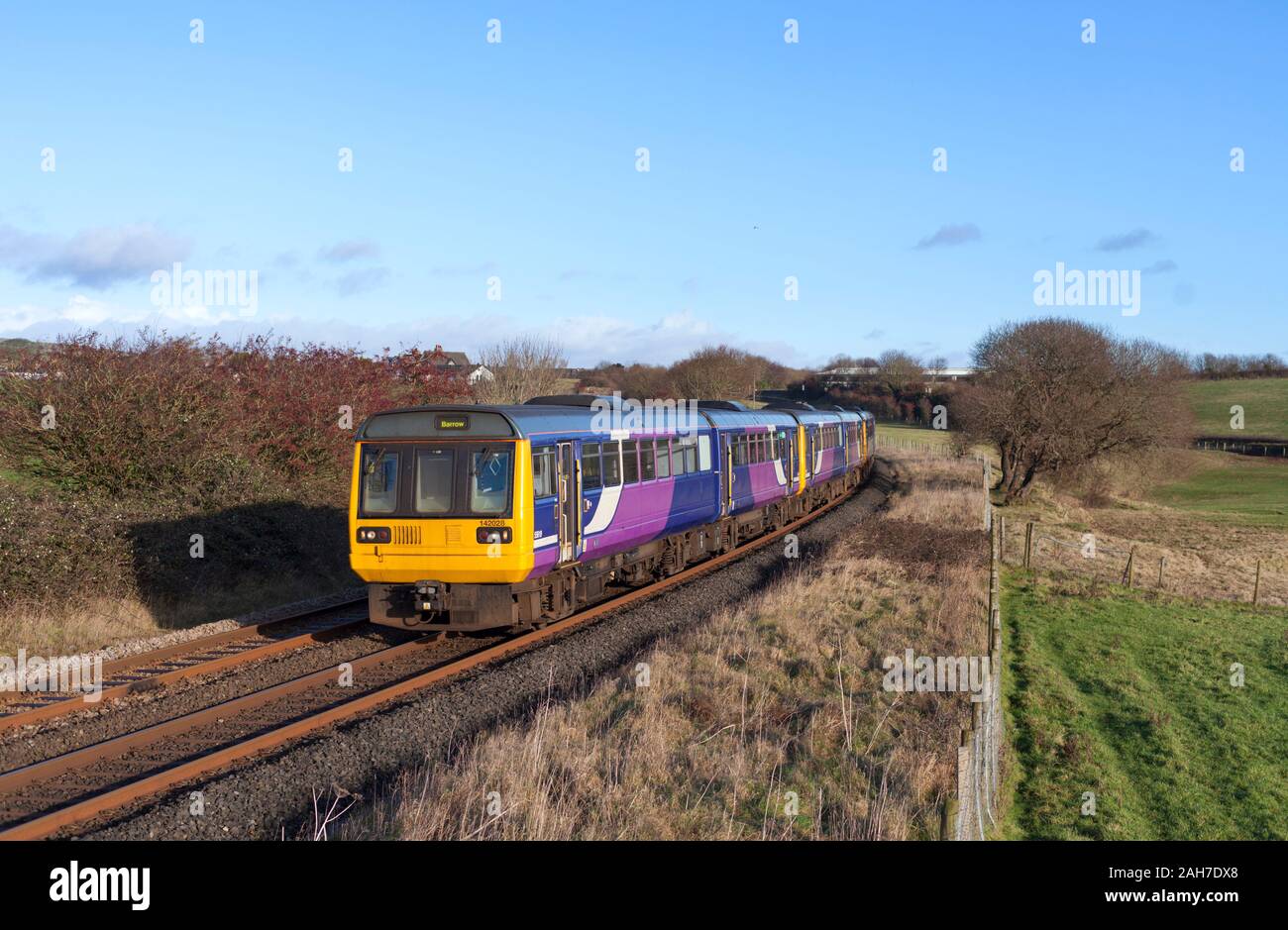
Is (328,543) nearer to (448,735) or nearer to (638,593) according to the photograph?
(638,593)

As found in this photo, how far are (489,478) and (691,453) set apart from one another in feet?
21.2

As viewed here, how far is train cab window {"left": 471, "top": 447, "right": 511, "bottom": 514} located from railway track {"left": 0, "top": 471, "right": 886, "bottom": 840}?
173 centimetres

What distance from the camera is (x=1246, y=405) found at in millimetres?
73500

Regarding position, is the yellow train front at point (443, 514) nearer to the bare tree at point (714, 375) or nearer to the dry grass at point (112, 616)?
the dry grass at point (112, 616)

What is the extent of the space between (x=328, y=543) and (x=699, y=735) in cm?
1068

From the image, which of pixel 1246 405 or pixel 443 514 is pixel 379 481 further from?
pixel 1246 405

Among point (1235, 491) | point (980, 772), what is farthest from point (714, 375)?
point (980, 772)

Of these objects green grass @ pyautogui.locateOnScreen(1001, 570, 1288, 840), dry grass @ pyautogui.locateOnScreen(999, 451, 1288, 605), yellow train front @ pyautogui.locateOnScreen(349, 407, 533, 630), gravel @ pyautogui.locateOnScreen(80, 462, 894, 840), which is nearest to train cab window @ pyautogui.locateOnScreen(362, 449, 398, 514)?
yellow train front @ pyautogui.locateOnScreen(349, 407, 533, 630)

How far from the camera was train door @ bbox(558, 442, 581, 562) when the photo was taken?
11586mm

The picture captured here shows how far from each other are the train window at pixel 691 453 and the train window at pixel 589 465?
3621mm

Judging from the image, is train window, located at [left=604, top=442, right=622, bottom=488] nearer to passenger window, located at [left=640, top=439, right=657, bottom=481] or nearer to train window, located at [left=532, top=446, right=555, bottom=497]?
passenger window, located at [left=640, top=439, right=657, bottom=481]

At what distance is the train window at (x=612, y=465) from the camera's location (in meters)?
13.1
